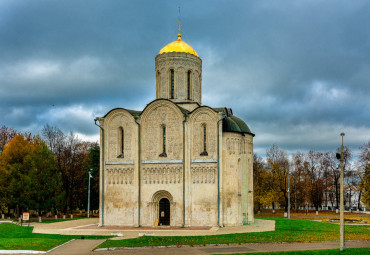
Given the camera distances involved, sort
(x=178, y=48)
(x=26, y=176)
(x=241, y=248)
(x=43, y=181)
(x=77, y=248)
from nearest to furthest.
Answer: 1. (x=241, y=248)
2. (x=77, y=248)
3. (x=178, y=48)
4. (x=26, y=176)
5. (x=43, y=181)

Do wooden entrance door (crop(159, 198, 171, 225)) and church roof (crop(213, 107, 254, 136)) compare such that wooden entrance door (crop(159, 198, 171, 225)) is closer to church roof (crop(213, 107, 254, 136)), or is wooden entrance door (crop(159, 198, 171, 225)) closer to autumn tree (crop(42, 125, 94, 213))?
church roof (crop(213, 107, 254, 136))

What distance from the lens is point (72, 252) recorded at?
55.6 ft

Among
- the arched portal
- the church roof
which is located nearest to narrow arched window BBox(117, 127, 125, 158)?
the arched portal

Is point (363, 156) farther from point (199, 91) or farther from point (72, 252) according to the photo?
point (72, 252)

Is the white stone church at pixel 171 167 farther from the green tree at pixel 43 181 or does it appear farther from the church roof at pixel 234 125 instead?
the green tree at pixel 43 181

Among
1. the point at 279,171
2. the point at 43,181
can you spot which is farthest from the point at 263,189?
the point at 43,181

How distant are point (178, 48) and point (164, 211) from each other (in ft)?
47.4

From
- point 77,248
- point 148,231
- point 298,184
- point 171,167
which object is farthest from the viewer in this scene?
point 298,184

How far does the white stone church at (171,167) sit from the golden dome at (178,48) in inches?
226

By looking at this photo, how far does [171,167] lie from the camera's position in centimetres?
2975

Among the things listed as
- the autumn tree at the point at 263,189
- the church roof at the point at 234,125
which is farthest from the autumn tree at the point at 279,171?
the church roof at the point at 234,125

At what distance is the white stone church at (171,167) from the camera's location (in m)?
29.0

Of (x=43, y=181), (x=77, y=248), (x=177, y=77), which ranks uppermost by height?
(x=177, y=77)

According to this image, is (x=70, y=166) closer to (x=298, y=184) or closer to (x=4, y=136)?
(x=4, y=136)
